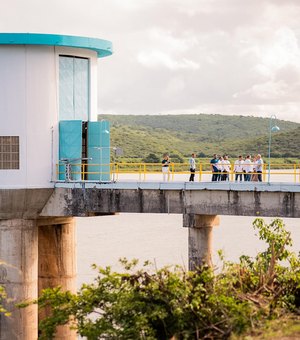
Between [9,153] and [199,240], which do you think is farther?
[9,153]

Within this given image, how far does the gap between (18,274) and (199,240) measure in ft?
21.7

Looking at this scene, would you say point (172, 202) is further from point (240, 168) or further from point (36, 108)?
point (36, 108)

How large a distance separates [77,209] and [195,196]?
4528 millimetres

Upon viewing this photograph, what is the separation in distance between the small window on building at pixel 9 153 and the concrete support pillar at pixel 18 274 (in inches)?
72.2

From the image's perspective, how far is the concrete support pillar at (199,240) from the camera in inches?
1080

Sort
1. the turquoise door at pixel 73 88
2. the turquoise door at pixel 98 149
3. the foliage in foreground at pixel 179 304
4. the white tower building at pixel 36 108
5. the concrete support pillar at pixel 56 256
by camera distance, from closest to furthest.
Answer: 1. the foliage in foreground at pixel 179 304
2. the white tower building at pixel 36 108
3. the turquoise door at pixel 73 88
4. the turquoise door at pixel 98 149
5. the concrete support pillar at pixel 56 256

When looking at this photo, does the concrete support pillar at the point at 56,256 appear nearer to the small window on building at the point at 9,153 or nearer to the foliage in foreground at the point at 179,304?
the small window on building at the point at 9,153

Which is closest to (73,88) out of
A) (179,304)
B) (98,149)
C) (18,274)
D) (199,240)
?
(98,149)

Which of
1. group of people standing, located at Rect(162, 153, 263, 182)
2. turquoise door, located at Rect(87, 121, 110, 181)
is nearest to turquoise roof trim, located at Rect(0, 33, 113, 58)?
turquoise door, located at Rect(87, 121, 110, 181)

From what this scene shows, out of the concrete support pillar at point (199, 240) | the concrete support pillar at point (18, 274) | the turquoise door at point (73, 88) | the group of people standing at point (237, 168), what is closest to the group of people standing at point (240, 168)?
the group of people standing at point (237, 168)

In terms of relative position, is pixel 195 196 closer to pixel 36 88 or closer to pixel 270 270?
pixel 270 270

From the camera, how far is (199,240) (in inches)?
1083

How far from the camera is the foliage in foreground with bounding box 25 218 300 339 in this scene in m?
21.9

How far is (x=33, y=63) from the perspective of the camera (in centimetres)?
3097
